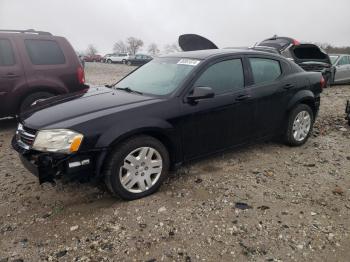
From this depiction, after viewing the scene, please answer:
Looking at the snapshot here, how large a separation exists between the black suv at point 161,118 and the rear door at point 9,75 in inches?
87.3

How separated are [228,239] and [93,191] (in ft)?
5.54

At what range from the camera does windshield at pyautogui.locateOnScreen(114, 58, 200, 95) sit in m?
3.89

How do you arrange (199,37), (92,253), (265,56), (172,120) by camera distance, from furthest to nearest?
(199,37) < (265,56) < (172,120) < (92,253)

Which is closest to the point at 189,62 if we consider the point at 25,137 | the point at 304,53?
the point at 25,137

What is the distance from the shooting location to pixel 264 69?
4.65 metres

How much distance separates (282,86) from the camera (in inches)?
187

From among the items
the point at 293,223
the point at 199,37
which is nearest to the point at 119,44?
the point at 199,37

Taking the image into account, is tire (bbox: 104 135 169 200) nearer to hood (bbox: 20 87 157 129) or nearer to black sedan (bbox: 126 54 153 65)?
hood (bbox: 20 87 157 129)

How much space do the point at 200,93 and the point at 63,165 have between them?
1.65 meters

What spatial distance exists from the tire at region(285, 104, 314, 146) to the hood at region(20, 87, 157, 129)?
2447 millimetres

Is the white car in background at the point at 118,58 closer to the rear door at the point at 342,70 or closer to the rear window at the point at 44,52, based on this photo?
the rear door at the point at 342,70

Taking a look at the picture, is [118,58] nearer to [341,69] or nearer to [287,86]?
[341,69]

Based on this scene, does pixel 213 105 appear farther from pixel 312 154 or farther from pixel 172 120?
pixel 312 154

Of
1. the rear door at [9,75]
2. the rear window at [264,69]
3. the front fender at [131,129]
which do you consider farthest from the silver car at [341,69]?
the rear door at [9,75]
